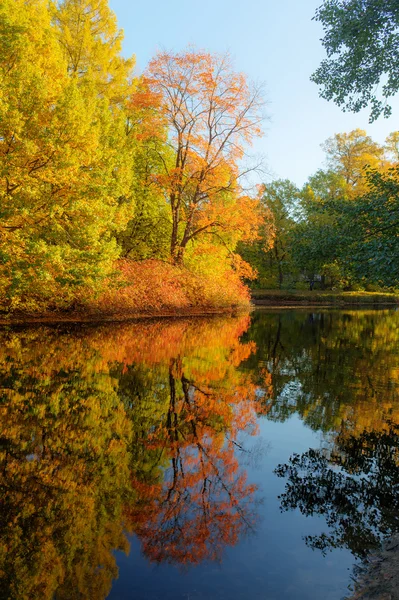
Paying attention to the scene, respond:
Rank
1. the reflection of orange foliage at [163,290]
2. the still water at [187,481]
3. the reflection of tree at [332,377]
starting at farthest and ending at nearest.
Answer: the reflection of orange foliage at [163,290] → the reflection of tree at [332,377] → the still water at [187,481]

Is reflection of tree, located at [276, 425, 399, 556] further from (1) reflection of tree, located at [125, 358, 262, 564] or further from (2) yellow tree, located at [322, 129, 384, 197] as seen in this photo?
(2) yellow tree, located at [322, 129, 384, 197]

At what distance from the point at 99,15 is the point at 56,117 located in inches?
701

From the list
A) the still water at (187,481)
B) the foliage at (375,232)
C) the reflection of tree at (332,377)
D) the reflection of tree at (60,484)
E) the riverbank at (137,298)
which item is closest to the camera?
the reflection of tree at (60,484)

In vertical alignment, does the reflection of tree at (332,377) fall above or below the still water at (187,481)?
below

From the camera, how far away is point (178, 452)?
6.30 m

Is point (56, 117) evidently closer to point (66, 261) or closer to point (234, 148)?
point (66, 261)

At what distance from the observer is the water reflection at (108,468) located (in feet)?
13.0

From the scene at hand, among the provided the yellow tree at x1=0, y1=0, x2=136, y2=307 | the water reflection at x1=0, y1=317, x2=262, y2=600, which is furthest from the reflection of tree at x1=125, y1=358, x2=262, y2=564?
the yellow tree at x1=0, y1=0, x2=136, y2=307

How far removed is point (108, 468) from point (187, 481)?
3.54 ft

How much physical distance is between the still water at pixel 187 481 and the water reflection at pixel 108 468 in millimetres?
21

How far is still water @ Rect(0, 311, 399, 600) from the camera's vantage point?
3805 mm

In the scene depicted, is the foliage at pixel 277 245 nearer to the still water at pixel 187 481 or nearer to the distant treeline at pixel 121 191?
the distant treeline at pixel 121 191

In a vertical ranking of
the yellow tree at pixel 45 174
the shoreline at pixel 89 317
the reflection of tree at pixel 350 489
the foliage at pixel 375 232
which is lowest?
the reflection of tree at pixel 350 489

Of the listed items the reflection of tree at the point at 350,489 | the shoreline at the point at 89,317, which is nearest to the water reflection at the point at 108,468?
the reflection of tree at the point at 350,489
